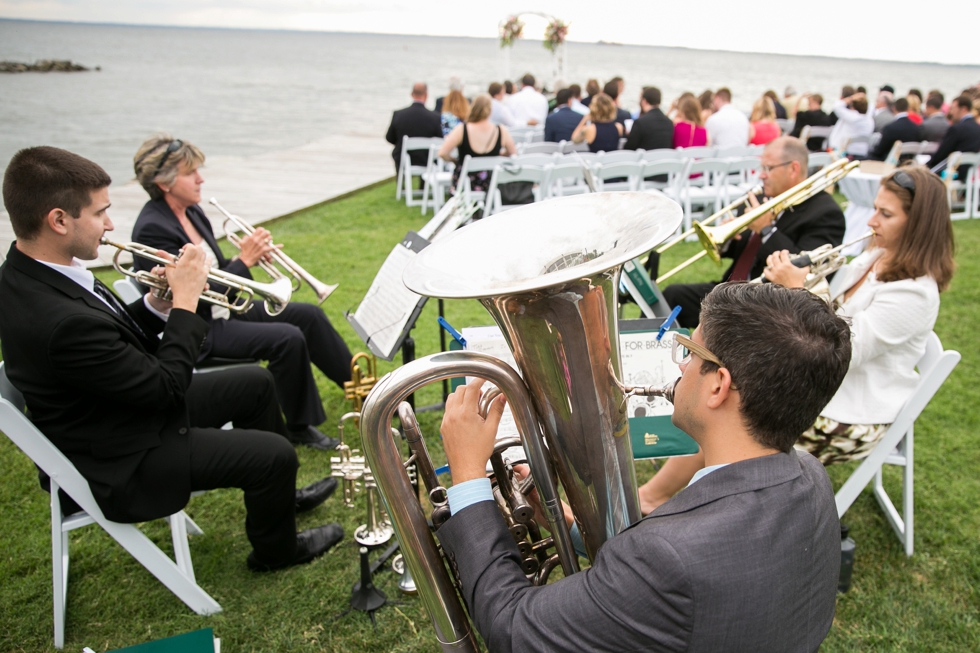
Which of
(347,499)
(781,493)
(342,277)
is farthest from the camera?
(342,277)

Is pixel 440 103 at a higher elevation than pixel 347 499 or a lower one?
higher

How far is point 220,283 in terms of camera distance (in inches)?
134

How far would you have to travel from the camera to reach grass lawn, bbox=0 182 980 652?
2.51m

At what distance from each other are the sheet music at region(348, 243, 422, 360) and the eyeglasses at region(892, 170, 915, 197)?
2132mm

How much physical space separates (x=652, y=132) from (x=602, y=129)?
2.18ft

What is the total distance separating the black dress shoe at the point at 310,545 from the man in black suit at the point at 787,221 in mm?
2370

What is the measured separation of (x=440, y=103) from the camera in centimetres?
1266

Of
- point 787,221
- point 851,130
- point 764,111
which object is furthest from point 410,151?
point 851,130

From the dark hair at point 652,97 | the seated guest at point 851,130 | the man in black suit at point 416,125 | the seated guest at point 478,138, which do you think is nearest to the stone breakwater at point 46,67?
the man in black suit at point 416,125

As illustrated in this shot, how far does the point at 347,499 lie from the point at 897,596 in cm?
226

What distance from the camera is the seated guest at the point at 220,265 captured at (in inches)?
138

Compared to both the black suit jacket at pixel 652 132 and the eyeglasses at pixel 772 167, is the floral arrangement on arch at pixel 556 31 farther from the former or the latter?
the eyeglasses at pixel 772 167

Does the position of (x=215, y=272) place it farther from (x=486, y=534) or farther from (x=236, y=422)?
(x=486, y=534)

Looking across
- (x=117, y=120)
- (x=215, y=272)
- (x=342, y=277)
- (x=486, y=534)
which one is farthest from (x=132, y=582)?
(x=117, y=120)
